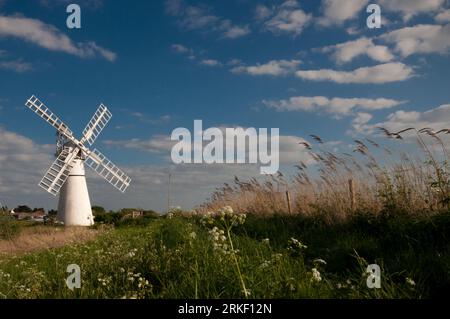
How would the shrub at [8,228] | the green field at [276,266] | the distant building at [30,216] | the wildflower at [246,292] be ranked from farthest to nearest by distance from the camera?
the distant building at [30,216] < the shrub at [8,228] < the green field at [276,266] < the wildflower at [246,292]

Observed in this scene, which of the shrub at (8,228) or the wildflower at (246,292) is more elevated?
the wildflower at (246,292)

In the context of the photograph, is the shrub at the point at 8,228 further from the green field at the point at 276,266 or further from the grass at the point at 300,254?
the green field at the point at 276,266

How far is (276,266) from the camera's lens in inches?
188

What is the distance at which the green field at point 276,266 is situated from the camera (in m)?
4.29

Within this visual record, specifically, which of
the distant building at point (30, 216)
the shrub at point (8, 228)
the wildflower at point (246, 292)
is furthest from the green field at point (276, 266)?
the distant building at point (30, 216)

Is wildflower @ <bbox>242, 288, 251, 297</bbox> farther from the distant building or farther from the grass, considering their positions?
the distant building

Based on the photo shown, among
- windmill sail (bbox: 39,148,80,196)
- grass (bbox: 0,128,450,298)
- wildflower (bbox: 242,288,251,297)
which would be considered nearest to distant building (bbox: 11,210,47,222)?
windmill sail (bbox: 39,148,80,196)

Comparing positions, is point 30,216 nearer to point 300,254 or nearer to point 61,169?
point 61,169

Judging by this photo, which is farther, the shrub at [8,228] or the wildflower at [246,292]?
the shrub at [8,228]

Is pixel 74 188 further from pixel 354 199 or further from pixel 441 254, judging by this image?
pixel 441 254

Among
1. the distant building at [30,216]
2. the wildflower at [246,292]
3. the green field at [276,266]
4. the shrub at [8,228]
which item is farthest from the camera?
the distant building at [30,216]

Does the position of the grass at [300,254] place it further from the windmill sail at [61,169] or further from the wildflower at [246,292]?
the windmill sail at [61,169]

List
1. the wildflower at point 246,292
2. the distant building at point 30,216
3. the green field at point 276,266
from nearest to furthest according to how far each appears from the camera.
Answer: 1. the wildflower at point 246,292
2. the green field at point 276,266
3. the distant building at point 30,216
